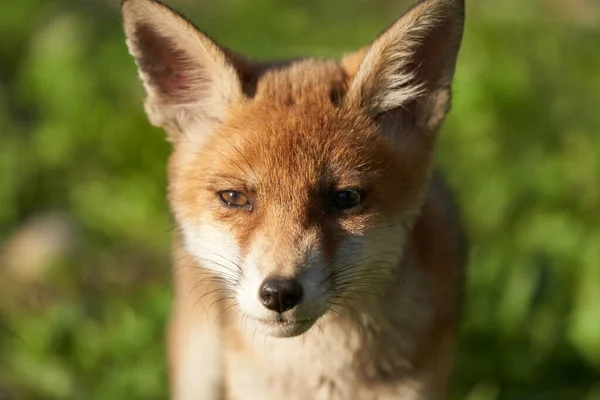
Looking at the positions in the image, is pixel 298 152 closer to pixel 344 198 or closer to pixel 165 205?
→ pixel 344 198

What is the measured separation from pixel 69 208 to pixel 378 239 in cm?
321

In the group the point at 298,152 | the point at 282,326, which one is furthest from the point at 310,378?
the point at 298,152

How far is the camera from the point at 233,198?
347cm

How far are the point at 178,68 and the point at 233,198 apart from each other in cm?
64

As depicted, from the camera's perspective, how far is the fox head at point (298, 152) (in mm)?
3264

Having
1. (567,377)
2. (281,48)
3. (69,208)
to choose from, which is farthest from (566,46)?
(69,208)

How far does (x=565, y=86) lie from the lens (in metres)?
6.84

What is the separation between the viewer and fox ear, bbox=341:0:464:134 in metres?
3.50

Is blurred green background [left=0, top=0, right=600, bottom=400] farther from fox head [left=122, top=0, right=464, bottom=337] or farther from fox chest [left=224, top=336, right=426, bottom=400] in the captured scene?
fox chest [left=224, top=336, right=426, bottom=400]

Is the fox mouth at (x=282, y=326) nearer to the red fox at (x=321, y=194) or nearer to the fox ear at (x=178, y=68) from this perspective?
the red fox at (x=321, y=194)

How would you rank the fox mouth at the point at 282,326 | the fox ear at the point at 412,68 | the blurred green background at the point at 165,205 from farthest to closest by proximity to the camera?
the blurred green background at the point at 165,205 → the fox ear at the point at 412,68 → the fox mouth at the point at 282,326

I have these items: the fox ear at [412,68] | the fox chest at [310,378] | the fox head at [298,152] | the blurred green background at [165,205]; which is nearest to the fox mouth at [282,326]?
the fox head at [298,152]

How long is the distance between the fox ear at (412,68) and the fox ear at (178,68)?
1.58 feet

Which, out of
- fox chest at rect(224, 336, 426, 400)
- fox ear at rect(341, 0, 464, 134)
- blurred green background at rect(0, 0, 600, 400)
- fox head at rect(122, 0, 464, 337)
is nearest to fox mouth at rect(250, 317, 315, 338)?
fox head at rect(122, 0, 464, 337)
